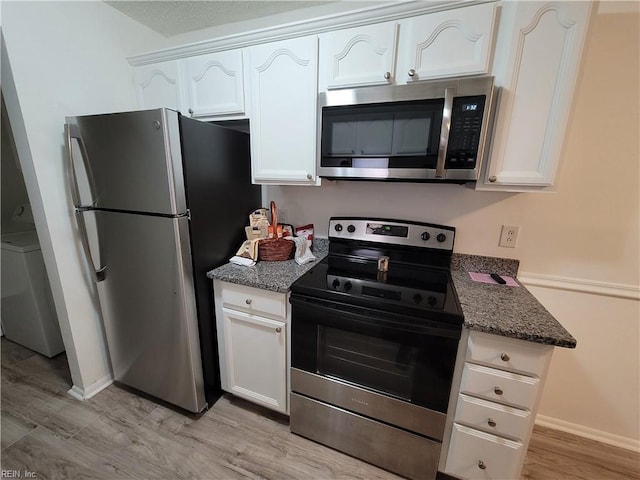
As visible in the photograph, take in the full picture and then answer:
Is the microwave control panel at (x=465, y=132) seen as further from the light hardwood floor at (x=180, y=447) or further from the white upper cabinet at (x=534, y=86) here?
the light hardwood floor at (x=180, y=447)

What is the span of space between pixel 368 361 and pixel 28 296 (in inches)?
100

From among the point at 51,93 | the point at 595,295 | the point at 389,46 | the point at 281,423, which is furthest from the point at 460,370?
the point at 51,93

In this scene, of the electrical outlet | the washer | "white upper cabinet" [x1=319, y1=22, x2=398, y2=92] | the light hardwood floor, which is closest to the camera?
"white upper cabinet" [x1=319, y1=22, x2=398, y2=92]

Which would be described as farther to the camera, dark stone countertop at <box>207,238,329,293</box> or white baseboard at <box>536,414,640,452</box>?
white baseboard at <box>536,414,640,452</box>

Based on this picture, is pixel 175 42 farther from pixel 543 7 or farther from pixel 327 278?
pixel 543 7

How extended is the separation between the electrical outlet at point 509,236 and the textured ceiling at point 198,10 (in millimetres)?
1706

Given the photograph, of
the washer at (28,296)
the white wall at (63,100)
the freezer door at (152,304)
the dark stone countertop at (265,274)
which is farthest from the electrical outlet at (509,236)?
the washer at (28,296)

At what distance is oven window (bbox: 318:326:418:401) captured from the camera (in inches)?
45.4

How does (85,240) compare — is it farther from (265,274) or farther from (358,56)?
(358,56)

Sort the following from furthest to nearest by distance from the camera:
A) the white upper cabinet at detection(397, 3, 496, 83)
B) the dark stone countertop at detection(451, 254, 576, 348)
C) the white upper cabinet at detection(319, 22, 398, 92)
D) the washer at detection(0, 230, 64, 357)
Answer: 1. the washer at detection(0, 230, 64, 357)
2. the white upper cabinet at detection(319, 22, 398, 92)
3. the white upper cabinet at detection(397, 3, 496, 83)
4. the dark stone countertop at detection(451, 254, 576, 348)

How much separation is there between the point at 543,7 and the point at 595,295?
138cm

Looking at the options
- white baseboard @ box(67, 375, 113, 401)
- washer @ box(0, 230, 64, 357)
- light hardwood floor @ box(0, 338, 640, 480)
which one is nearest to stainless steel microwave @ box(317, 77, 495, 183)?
light hardwood floor @ box(0, 338, 640, 480)

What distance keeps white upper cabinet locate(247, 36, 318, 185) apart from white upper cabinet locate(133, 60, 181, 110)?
57 centimetres

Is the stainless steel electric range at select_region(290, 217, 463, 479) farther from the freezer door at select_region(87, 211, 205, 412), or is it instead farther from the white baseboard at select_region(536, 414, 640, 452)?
the white baseboard at select_region(536, 414, 640, 452)
